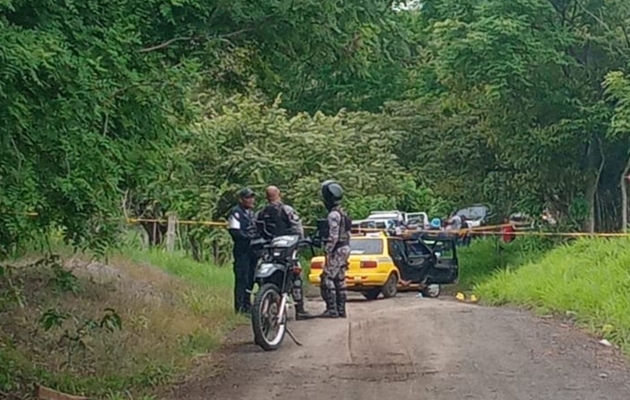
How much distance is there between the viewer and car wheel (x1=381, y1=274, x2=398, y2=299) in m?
24.4

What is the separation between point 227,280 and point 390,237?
301 inches

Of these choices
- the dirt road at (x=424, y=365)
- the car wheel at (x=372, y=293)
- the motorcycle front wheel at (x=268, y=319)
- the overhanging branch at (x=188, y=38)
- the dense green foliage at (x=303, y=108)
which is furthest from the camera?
the car wheel at (x=372, y=293)

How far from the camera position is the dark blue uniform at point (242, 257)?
47.0 feet

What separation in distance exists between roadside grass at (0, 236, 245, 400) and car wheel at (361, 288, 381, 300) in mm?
7926

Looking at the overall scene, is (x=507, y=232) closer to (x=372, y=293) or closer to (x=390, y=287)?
(x=390, y=287)

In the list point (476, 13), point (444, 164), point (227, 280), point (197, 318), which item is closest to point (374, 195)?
point (444, 164)

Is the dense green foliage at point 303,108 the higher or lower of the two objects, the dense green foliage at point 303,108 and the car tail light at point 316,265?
the higher

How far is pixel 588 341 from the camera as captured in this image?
1187 cm

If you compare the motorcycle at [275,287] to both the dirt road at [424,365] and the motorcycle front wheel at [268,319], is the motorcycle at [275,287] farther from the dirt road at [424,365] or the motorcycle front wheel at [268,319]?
the dirt road at [424,365]

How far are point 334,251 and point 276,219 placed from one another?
97 cm

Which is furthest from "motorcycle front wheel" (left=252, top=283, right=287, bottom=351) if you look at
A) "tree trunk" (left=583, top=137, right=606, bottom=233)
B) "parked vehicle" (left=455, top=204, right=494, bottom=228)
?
"parked vehicle" (left=455, top=204, right=494, bottom=228)

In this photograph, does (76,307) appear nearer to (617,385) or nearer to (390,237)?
(617,385)

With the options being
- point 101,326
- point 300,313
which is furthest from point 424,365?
point 300,313

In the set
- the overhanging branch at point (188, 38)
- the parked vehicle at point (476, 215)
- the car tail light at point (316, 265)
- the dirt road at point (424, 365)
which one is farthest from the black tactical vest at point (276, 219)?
the parked vehicle at point (476, 215)
